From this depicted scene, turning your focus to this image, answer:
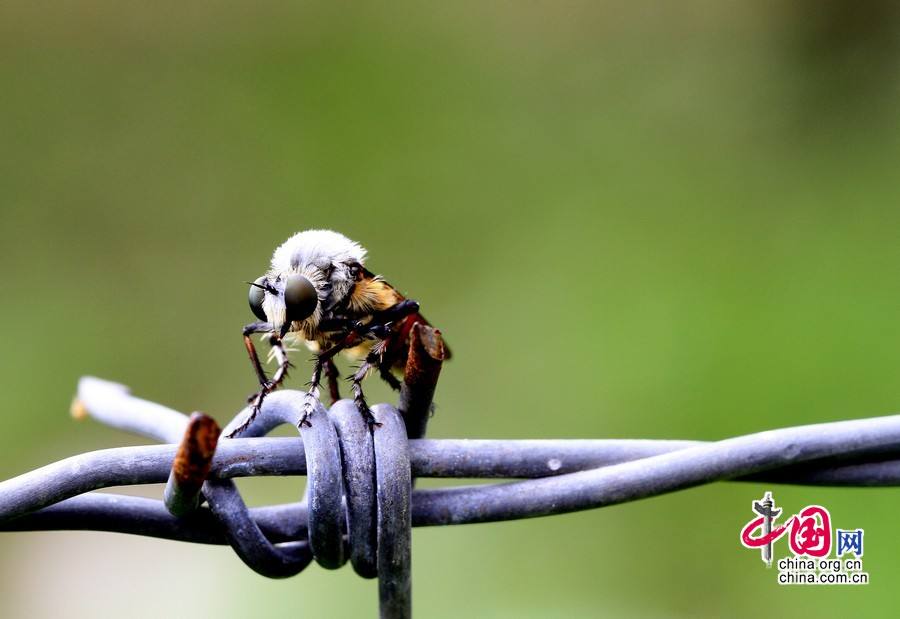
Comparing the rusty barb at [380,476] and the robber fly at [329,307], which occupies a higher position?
the robber fly at [329,307]

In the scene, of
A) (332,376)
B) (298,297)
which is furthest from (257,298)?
(332,376)

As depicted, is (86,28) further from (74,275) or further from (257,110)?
(74,275)

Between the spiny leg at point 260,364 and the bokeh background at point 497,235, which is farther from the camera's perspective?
the bokeh background at point 497,235

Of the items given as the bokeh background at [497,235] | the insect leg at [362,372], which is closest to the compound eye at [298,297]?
the insect leg at [362,372]

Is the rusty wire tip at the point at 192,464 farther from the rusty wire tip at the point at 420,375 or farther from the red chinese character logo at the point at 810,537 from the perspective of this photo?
the red chinese character logo at the point at 810,537

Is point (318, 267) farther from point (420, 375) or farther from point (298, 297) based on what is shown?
point (420, 375)
